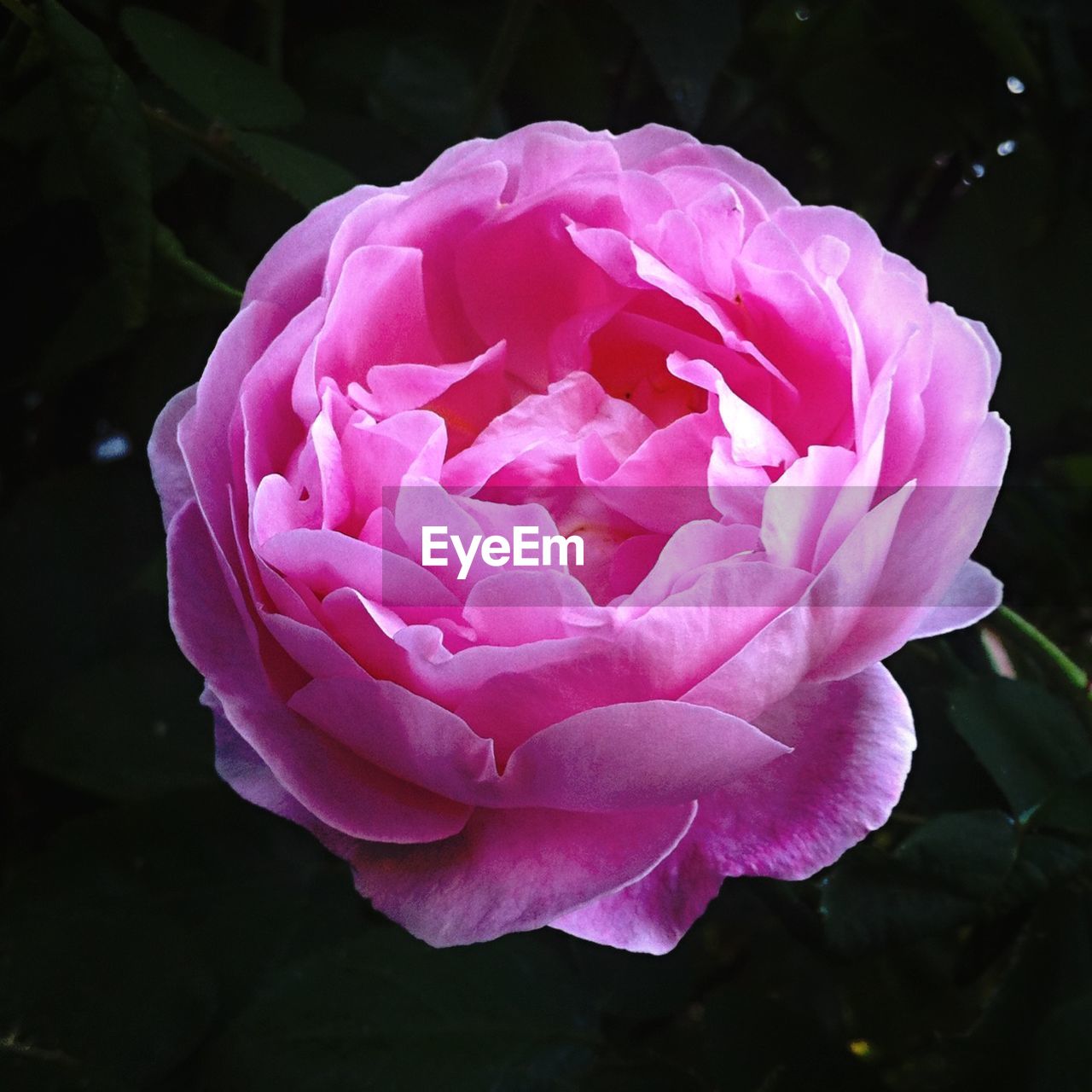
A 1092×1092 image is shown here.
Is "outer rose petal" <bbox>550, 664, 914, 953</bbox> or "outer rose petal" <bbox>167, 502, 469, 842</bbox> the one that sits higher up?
"outer rose petal" <bbox>550, 664, 914, 953</bbox>

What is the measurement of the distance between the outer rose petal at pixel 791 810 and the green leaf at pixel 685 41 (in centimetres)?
30

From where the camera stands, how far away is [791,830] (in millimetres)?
318

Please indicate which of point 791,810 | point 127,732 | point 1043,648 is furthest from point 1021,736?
point 127,732

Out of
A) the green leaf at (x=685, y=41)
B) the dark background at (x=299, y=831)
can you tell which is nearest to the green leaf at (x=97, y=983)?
the dark background at (x=299, y=831)

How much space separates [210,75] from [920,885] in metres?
0.46

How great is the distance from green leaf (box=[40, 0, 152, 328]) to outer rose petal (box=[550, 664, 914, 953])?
11.3 inches

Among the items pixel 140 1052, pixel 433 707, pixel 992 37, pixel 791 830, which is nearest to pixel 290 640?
pixel 433 707

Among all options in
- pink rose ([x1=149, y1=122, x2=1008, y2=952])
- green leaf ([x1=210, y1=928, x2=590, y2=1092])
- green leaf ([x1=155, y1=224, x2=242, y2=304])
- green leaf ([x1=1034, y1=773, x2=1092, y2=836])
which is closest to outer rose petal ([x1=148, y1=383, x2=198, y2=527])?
pink rose ([x1=149, y1=122, x2=1008, y2=952])

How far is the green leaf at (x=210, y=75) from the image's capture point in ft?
1.59

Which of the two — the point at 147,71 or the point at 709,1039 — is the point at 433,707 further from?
the point at 147,71

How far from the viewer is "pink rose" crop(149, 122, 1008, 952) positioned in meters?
0.30

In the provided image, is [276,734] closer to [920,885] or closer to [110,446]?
[920,885]

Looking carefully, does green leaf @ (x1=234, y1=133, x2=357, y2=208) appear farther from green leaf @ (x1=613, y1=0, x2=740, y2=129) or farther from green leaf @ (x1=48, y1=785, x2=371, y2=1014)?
green leaf @ (x1=48, y1=785, x2=371, y2=1014)
